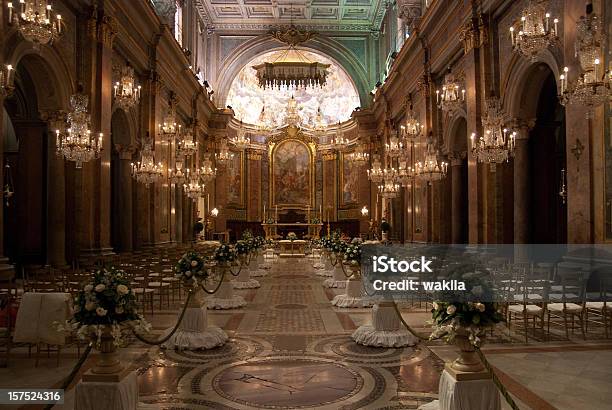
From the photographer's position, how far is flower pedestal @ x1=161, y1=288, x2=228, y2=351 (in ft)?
25.3

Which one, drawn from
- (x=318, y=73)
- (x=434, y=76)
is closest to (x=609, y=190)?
(x=434, y=76)

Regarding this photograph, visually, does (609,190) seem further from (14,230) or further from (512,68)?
(14,230)

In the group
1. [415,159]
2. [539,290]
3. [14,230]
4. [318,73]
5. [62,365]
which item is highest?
[318,73]

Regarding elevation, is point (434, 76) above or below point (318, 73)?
below

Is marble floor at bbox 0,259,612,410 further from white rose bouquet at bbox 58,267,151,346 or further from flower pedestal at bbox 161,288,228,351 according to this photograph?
white rose bouquet at bbox 58,267,151,346

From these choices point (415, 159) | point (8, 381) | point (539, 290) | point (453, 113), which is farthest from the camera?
point (415, 159)

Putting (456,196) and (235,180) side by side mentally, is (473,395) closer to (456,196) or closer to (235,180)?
(456,196)

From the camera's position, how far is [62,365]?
6711mm

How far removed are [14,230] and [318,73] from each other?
64.0ft

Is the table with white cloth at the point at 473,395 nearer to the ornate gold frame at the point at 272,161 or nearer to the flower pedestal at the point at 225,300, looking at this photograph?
the flower pedestal at the point at 225,300

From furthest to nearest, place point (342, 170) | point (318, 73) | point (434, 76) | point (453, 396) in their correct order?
1. point (342, 170)
2. point (318, 73)
3. point (434, 76)
4. point (453, 396)

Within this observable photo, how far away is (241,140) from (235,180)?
2.76 m

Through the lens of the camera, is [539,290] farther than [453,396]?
Yes

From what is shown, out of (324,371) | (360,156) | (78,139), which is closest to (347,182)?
(360,156)
